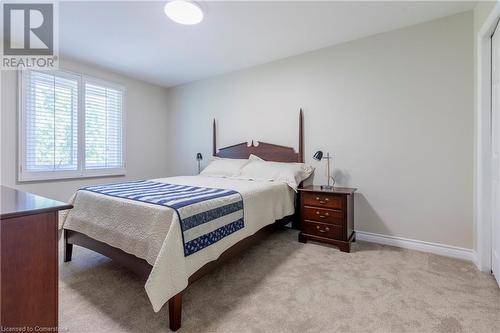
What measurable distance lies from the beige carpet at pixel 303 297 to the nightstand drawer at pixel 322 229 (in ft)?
0.89

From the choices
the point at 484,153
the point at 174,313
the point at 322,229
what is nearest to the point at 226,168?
the point at 322,229

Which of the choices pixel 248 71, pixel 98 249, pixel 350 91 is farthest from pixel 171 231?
pixel 248 71

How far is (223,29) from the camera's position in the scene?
2646 mm

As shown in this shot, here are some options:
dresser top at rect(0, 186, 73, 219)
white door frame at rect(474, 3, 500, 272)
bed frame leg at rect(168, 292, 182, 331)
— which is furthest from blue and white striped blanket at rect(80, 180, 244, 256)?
white door frame at rect(474, 3, 500, 272)

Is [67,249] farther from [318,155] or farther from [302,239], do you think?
[318,155]

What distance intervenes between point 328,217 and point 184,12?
252 centimetres

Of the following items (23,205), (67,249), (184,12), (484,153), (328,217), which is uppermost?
(184,12)

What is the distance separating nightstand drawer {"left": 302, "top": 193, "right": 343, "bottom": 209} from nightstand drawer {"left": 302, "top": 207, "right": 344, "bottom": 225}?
0.05 meters

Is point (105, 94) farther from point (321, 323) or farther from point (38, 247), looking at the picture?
point (321, 323)

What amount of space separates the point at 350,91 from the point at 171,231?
263 centimetres

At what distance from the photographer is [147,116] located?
455 centimetres

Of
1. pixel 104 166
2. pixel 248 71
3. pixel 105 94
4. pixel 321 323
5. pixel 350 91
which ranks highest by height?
pixel 248 71

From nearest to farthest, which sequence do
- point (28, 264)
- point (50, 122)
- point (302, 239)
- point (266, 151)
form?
point (28, 264), point (302, 239), point (50, 122), point (266, 151)

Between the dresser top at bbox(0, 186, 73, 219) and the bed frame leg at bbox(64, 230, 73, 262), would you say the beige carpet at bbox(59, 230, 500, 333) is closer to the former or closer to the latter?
the bed frame leg at bbox(64, 230, 73, 262)
